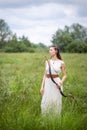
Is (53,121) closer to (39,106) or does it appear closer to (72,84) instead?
(39,106)

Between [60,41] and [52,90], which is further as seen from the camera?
[60,41]

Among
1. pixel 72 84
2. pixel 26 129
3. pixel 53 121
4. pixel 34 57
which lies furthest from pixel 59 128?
pixel 34 57

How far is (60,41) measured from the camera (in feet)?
137

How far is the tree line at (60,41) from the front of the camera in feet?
128

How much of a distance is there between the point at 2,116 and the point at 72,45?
33.8m

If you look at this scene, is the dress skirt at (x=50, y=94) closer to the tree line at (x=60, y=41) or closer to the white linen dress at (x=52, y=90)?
the white linen dress at (x=52, y=90)

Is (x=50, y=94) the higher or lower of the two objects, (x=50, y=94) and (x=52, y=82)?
the lower

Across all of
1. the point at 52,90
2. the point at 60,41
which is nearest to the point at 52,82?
the point at 52,90

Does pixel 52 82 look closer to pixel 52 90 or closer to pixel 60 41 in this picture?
pixel 52 90

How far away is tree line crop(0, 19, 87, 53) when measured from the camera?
1539 inches

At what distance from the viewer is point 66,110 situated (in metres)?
6.49

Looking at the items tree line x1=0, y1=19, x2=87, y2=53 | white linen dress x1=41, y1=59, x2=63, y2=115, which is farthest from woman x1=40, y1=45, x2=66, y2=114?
tree line x1=0, y1=19, x2=87, y2=53

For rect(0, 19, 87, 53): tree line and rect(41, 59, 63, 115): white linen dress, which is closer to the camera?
rect(41, 59, 63, 115): white linen dress

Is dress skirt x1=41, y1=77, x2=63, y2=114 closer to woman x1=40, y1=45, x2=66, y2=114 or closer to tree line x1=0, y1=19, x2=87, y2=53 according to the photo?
woman x1=40, y1=45, x2=66, y2=114
